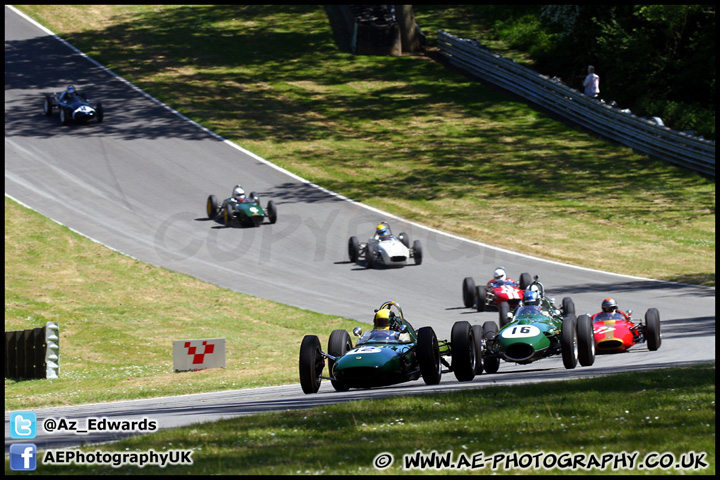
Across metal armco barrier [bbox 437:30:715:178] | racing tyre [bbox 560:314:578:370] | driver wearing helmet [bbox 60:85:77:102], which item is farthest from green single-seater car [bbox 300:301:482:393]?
driver wearing helmet [bbox 60:85:77:102]

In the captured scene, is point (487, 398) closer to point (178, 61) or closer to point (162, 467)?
point (162, 467)

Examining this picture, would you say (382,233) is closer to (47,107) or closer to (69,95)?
(69,95)

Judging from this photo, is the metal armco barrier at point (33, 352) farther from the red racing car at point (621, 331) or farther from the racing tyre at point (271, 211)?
the racing tyre at point (271, 211)

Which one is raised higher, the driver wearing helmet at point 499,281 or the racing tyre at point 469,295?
the driver wearing helmet at point 499,281

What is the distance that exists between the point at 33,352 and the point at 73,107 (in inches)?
990

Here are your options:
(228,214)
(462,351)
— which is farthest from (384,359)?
(228,214)

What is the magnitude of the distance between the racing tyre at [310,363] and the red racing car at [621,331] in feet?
20.8

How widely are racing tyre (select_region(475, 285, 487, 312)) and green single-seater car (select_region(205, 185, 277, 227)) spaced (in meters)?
10.8

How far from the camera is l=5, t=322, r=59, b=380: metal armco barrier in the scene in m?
18.7

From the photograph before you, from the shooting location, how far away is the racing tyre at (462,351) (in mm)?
13703

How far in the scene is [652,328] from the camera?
1748 centimetres

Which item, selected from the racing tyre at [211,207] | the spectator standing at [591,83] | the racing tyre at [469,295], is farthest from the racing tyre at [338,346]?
the spectator standing at [591,83]

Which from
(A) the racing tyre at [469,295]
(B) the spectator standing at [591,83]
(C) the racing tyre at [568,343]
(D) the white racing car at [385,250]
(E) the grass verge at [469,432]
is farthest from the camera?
(B) the spectator standing at [591,83]

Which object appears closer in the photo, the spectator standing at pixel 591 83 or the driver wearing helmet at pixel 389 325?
the driver wearing helmet at pixel 389 325
